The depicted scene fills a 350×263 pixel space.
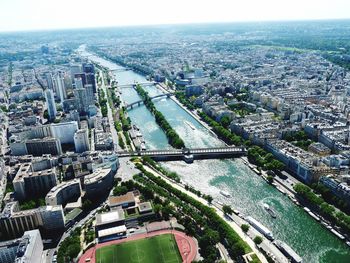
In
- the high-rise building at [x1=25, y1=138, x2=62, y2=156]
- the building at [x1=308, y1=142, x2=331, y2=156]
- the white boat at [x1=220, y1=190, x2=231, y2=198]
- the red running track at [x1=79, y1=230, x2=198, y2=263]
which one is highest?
the high-rise building at [x1=25, y1=138, x2=62, y2=156]

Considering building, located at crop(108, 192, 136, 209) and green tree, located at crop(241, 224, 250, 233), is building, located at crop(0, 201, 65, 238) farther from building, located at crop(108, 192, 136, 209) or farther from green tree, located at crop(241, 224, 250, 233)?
green tree, located at crop(241, 224, 250, 233)

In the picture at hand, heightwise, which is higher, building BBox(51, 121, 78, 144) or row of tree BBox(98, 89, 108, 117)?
building BBox(51, 121, 78, 144)

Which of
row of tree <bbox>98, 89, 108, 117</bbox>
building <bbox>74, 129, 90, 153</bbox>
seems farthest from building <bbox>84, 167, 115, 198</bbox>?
row of tree <bbox>98, 89, 108, 117</bbox>

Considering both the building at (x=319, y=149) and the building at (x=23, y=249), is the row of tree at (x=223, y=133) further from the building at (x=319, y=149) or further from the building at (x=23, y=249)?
the building at (x=23, y=249)

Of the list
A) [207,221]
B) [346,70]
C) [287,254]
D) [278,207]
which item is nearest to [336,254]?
[287,254]

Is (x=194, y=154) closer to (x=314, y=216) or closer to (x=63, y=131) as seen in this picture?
(x=314, y=216)

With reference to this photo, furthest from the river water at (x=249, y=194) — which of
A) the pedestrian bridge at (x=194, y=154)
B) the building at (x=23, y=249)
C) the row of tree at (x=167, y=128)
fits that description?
the building at (x=23, y=249)

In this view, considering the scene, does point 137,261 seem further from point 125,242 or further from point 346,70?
point 346,70
